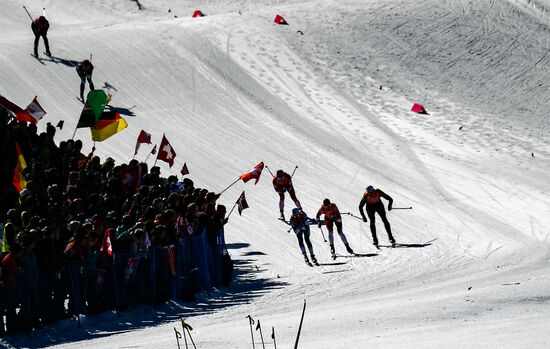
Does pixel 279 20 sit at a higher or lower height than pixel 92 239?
higher

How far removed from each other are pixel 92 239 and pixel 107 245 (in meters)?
0.29

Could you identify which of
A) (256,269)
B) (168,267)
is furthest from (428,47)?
(168,267)

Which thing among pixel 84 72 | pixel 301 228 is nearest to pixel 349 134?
pixel 84 72

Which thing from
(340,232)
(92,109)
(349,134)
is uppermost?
(349,134)

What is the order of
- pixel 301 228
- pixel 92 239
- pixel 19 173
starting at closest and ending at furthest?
pixel 92 239
pixel 19 173
pixel 301 228

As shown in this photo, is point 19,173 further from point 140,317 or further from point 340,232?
point 340,232

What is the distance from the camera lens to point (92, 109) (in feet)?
63.0

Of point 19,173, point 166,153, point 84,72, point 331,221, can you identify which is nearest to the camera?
point 19,173

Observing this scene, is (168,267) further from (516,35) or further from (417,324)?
(516,35)

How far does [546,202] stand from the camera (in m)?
25.3

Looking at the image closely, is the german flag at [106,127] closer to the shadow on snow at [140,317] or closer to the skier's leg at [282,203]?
the shadow on snow at [140,317]

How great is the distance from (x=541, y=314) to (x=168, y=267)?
521cm

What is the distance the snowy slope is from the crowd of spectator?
44 centimetres

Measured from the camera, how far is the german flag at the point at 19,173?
16.5 metres
